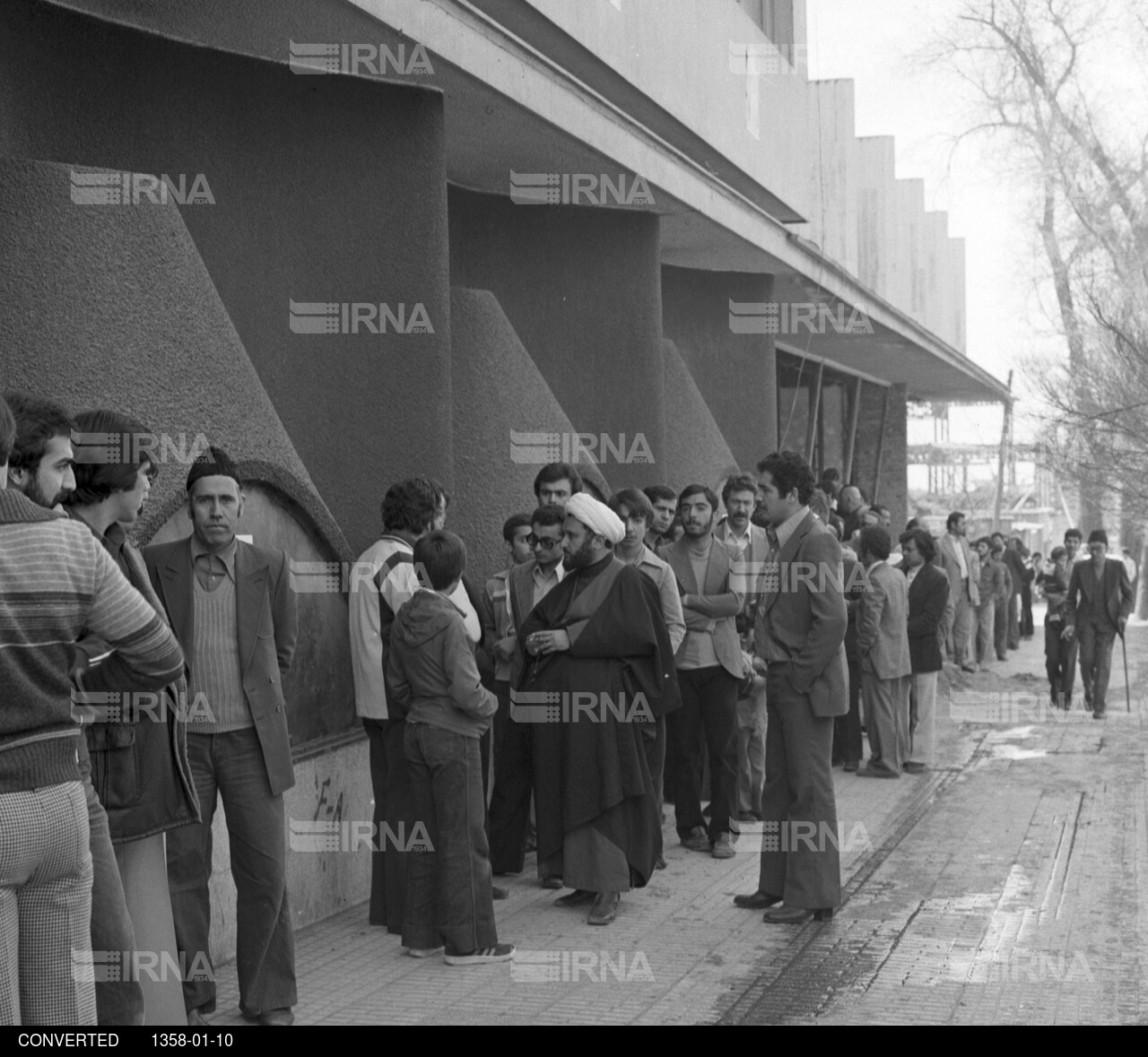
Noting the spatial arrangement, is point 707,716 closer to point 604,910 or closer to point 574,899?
point 574,899

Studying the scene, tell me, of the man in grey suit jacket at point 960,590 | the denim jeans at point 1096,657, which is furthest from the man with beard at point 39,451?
the man in grey suit jacket at point 960,590

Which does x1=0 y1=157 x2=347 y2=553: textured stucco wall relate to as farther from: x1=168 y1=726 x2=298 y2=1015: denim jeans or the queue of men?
x1=168 y1=726 x2=298 y2=1015: denim jeans

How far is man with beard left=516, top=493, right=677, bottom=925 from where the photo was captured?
761cm

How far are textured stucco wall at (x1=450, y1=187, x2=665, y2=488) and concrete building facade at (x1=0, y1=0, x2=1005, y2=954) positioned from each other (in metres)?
0.02

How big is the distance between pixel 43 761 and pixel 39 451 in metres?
0.95

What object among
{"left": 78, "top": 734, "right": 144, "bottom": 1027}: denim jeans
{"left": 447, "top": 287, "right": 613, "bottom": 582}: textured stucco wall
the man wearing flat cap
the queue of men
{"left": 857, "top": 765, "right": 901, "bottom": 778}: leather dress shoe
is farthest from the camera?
the man wearing flat cap

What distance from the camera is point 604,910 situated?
754cm

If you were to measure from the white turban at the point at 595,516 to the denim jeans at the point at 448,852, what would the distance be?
1324 millimetres

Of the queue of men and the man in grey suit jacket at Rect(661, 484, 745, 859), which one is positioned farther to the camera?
the man in grey suit jacket at Rect(661, 484, 745, 859)

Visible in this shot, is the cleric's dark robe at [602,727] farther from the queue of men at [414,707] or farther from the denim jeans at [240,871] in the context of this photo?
the denim jeans at [240,871]

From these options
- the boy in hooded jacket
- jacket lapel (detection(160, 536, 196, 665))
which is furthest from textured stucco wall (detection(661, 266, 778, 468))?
jacket lapel (detection(160, 536, 196, 665))

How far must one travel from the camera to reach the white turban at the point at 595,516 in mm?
7695

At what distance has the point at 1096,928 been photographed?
7379 millimetres
